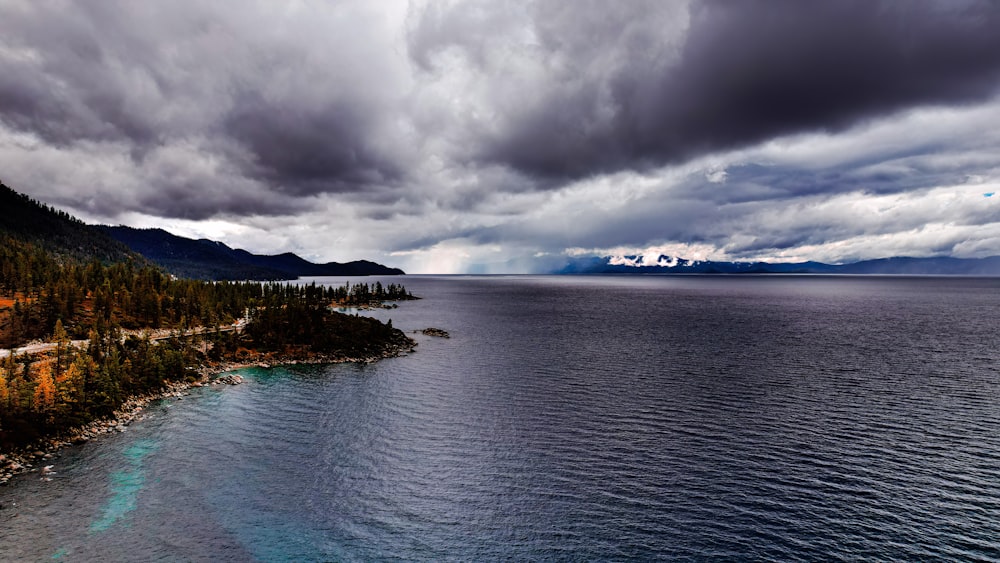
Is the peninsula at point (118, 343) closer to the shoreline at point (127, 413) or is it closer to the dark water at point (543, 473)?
the shoreline at point (127, 413)

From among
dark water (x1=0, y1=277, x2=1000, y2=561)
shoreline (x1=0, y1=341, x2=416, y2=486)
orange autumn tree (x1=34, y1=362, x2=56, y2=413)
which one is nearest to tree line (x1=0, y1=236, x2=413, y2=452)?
orange autumn tree (x1=34, y1=362, x2=56, y2=413)

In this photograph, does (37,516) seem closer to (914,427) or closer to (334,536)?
(334,536)

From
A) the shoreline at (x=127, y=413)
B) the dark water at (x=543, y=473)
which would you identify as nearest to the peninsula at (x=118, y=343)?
the shoreline at (x=127, y=413)

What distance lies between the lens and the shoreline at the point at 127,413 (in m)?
51.9

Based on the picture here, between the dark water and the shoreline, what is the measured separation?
3088 mm

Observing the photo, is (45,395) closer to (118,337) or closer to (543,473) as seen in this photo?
(118,337)

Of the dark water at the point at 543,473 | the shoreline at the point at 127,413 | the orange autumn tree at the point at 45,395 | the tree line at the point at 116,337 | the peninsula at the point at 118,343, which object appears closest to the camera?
the dark water at the point at 543,473

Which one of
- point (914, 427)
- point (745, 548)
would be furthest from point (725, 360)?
point (745, 548)

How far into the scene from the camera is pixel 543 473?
168ft

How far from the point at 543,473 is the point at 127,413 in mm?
68807

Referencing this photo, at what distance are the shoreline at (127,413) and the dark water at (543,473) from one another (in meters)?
3.09

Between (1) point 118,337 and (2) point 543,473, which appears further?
(1) point 118,337

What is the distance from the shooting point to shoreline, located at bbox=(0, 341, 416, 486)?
170 ft

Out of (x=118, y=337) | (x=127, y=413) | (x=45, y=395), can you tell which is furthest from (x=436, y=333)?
(x=45, y=395)
